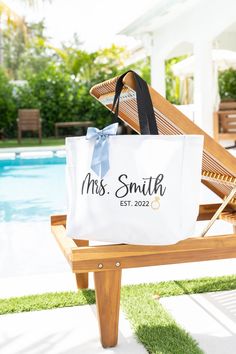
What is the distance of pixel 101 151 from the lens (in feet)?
6.66

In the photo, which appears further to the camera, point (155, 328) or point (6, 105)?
point (6, 105)

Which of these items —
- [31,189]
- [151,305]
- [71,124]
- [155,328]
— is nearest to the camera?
[155,328]

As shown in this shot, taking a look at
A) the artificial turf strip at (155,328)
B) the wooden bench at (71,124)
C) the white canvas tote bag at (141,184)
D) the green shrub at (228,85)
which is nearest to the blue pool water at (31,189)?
the artificial turf strip at (155,328)

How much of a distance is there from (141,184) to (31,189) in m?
6.80

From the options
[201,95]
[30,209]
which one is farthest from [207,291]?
[201,95]

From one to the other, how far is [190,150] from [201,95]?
9.79 metres

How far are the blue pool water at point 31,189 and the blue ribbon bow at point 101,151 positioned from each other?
3.98 metres

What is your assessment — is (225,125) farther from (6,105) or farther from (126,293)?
(6,105)

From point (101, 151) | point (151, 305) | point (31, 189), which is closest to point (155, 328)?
point (151, 305)

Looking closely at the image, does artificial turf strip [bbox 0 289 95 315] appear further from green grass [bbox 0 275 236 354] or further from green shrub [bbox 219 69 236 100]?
green shrub [bbox 219 69 236 100]

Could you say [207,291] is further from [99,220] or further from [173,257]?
[99,220]

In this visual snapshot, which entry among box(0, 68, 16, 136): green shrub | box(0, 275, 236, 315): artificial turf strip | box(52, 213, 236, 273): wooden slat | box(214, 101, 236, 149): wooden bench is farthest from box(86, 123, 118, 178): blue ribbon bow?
box(0, 68, 16, 136): green shrub

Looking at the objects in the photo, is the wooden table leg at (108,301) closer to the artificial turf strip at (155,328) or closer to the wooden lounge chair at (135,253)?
the wooden lounge chair at (135,253)

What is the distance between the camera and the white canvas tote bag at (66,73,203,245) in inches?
78.2
